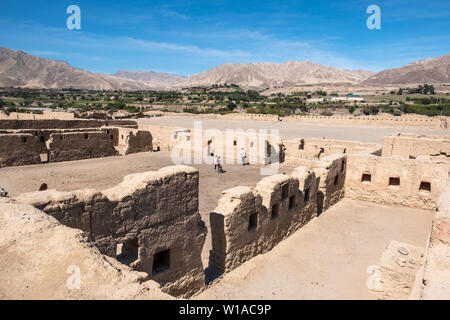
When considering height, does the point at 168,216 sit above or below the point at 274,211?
above

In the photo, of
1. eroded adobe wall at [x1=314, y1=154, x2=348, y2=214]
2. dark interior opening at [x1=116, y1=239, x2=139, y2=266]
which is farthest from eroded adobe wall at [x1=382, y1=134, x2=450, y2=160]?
dark interior opening at [x1=116, y1=239, x2=139, y2=266]

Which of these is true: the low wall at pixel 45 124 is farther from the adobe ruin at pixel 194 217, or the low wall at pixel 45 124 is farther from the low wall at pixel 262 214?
the low wall at pixel 262 214

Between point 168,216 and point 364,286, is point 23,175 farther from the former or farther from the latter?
point 364,286

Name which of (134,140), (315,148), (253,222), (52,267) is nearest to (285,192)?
(253,222)

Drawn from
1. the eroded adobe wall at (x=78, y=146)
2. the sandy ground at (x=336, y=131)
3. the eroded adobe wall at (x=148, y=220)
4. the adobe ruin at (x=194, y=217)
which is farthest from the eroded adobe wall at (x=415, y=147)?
the eroded adobe wall at (x=78, y=146)

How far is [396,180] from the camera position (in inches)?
542

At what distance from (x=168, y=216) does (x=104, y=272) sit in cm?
301

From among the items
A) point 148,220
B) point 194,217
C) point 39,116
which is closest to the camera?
point 148,220

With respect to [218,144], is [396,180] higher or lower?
lower

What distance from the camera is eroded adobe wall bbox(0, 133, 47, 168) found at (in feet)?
57.4

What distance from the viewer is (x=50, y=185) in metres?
14.5

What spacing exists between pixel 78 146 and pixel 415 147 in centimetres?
2001

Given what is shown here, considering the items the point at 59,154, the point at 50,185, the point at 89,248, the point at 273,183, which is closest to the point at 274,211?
the point at 273,183

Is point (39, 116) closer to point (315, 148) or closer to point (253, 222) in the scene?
point (315, 148)
